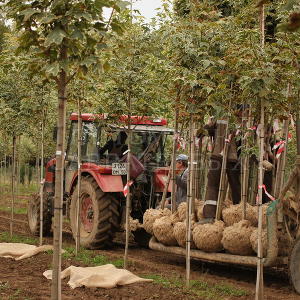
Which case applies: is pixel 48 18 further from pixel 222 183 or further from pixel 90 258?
pixel 90 258

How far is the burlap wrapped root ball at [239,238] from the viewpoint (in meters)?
7.47

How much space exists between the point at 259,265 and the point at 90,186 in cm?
497

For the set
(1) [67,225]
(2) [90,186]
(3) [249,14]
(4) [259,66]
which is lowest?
(1) [67,225]

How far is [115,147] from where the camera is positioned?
35.9ft

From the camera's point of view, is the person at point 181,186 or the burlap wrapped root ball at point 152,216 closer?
the burlap wrapped root ball at point 152,216

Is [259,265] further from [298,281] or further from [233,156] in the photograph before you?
[233,156]

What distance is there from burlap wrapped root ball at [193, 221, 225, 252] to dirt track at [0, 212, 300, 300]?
0.43m

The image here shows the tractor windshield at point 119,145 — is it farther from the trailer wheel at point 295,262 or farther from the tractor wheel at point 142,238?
the trailer wheel at point 295,262

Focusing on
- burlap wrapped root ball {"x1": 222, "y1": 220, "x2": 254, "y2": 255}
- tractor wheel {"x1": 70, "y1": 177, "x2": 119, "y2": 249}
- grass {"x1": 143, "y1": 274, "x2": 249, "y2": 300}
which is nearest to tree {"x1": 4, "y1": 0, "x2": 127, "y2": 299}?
grass {"x1": 143, "y1": 274, "x2": 249, "y2": 300}

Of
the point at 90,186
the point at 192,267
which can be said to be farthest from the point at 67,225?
the point at 192,267

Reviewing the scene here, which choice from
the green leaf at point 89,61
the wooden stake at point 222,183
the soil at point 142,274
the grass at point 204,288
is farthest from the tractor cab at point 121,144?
the green leaf at point 89,61

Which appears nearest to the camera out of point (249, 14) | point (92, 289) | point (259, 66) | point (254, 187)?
point (259, 66)

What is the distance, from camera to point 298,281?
22.7 ft

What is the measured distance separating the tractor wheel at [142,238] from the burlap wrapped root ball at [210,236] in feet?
10.4
